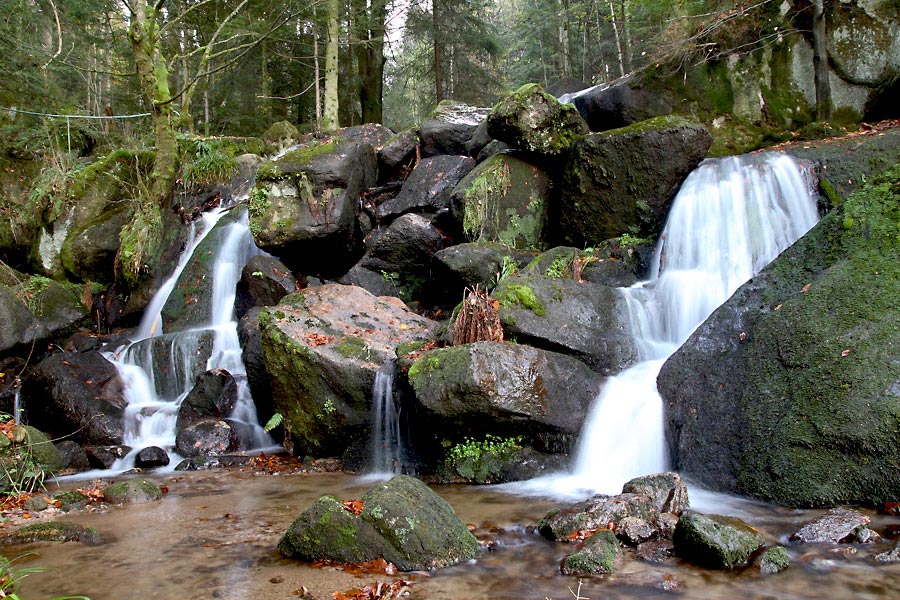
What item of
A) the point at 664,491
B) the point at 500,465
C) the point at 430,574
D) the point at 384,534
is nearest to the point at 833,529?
the point at 664,491

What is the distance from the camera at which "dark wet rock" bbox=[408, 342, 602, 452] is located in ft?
21.4

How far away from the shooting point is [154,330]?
460 inches

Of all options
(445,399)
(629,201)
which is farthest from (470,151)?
(445,399)

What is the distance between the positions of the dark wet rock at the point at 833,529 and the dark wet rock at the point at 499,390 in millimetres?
2665

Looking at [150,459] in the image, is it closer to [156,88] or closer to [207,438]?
[207,438]

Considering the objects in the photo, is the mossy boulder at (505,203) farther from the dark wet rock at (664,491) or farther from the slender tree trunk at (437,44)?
the slender tree trunk at (437,44)

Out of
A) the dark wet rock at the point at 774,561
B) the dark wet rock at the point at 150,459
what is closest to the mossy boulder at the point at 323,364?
the dark wet rock at the point at 150,459

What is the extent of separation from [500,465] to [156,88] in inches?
409

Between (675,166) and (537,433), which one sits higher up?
(675,166)

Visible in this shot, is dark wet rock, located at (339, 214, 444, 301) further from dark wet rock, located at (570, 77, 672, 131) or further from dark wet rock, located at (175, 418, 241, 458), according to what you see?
dark wet rock, located at (570, 77, 672, 131)

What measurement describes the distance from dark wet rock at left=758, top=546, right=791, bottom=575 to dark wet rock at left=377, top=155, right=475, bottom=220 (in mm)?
8673

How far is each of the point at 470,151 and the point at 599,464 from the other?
8719 millimetres

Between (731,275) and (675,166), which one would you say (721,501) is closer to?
(731,275)

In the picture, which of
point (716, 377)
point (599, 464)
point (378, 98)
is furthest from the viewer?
point (378, 98)
